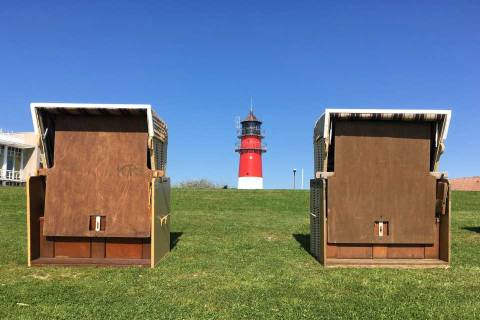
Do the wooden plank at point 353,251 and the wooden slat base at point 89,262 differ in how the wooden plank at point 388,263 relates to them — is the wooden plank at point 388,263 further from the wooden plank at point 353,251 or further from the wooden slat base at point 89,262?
the wooden slat base at point 89,262

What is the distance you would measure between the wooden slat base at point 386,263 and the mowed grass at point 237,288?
0.97 ft

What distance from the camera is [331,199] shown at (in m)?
9.42

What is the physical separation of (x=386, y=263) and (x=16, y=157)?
5561 centimetres

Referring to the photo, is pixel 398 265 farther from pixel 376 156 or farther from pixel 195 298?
pixel 195 298

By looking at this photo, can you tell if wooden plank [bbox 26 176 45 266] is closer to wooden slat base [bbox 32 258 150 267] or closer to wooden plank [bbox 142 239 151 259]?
wooden slat base [bbox 32 258 150 267]

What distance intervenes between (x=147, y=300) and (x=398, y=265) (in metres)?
4.89

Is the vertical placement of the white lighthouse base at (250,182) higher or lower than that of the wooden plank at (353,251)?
higher

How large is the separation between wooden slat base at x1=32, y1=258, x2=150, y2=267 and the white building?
45561 mm

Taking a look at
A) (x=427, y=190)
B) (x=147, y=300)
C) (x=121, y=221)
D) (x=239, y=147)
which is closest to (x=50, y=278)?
(x=121, y=221)

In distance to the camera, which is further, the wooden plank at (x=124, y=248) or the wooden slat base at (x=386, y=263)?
the wooden plank at (x=124, y=248)

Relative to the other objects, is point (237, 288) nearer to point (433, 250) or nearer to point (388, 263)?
point (388, 263)

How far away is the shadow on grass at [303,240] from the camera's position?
464 inches

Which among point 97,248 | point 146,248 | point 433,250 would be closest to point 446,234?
point 433,250

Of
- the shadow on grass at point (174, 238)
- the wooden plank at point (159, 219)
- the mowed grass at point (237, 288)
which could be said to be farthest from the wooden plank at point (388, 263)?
the shadow on grass at point (174, 238)
